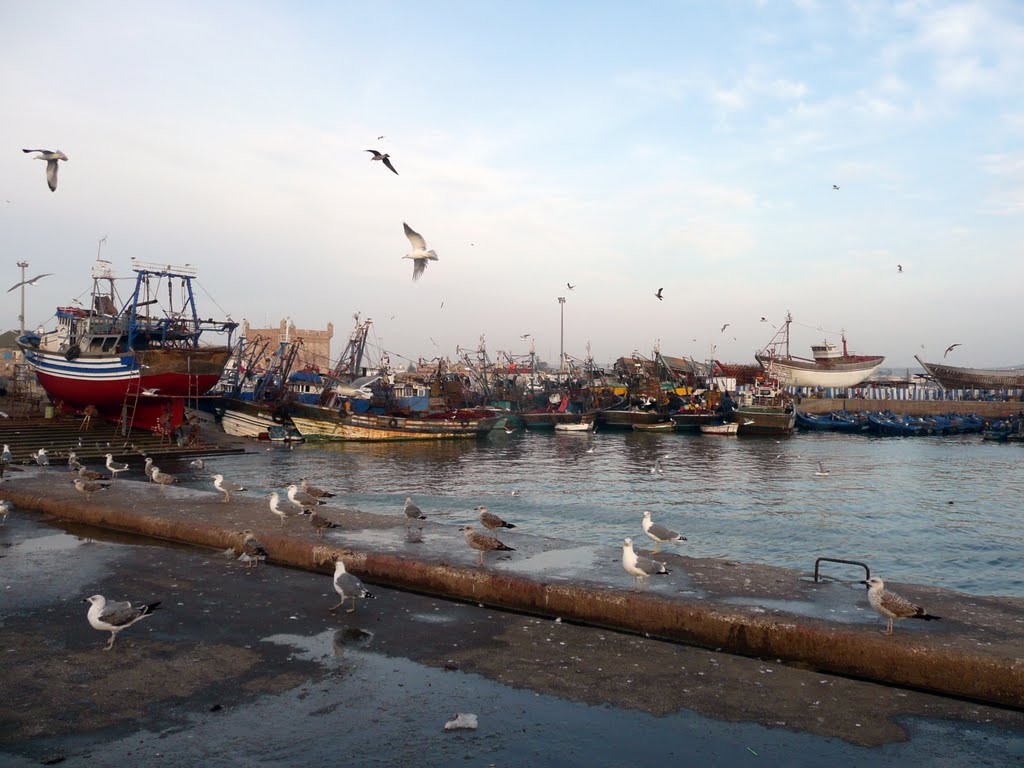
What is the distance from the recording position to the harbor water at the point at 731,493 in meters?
13.9

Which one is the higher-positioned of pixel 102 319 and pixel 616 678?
pixel 102 319

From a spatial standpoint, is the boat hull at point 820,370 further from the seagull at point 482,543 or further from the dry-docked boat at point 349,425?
the seagull at point 482,543

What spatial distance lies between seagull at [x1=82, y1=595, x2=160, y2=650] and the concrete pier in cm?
239

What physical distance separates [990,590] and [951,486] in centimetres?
1398

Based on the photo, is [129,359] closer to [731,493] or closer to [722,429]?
[731,493]

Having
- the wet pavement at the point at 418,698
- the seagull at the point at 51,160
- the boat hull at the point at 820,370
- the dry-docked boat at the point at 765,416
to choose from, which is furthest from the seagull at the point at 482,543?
the boat hull at the point at 820,370

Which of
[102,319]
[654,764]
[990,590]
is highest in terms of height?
[102,319]

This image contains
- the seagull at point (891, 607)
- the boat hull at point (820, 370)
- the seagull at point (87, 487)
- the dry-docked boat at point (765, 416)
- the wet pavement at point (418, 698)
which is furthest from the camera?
the boat hull at point (820, 370)

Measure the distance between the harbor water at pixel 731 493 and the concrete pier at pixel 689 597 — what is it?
1.76 m

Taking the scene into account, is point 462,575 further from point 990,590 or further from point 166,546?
point 990,590

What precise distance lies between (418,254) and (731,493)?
12.7 metres

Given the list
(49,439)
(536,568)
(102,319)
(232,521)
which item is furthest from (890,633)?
(102,319)

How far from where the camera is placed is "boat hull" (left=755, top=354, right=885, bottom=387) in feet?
219

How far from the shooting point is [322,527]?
827 cm
